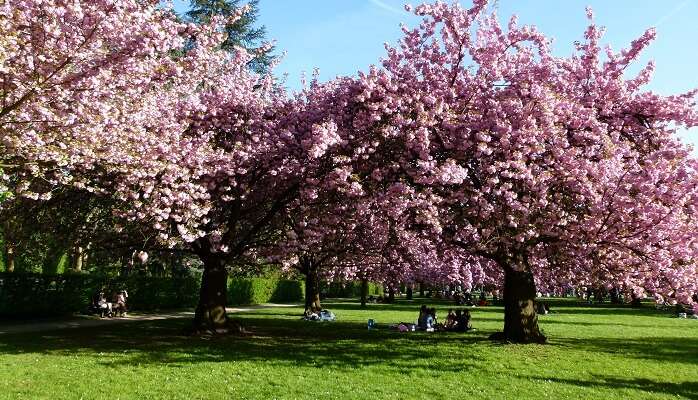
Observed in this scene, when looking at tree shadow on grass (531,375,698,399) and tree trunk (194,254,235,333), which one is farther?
tree trunk (194,254,235,333)

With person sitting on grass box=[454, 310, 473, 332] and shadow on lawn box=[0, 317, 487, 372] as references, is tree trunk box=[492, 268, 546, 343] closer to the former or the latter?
shadow on lawn box=[0, 317, 487, 372]

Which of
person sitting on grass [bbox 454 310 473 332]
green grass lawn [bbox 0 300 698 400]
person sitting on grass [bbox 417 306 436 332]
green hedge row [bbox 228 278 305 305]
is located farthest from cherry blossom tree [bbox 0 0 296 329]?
green hedge row [bbox 228 278 305 305]

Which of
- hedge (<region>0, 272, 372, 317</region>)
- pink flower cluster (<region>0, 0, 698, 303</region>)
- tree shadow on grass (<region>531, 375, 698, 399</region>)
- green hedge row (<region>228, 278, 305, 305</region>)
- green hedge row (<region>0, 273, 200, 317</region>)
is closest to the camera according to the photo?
tree shadow on grass (<region>531, 375, 698, 399</region>)

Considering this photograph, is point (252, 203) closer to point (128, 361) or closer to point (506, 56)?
point (128, 361)

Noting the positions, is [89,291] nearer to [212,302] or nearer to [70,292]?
[70,292]

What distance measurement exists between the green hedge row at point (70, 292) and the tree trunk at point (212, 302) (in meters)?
10.3

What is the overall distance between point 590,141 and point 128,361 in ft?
45.8

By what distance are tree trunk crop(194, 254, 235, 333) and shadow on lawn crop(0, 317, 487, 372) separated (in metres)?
1.05

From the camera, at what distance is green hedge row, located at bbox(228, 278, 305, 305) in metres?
44.1

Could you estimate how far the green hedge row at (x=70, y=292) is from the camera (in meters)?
24.8

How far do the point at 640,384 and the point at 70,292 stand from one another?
25.9 metres

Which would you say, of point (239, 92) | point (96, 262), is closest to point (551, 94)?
point (239, 92)

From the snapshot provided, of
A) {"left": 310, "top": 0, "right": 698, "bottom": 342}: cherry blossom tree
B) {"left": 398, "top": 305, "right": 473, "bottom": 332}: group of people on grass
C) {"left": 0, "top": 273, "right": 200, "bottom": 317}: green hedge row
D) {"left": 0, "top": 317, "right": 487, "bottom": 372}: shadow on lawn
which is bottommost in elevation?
{"left": 0, "top": 317, "right": 487, "bottom": 372}: shadow on lawn

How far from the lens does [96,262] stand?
22.8m
